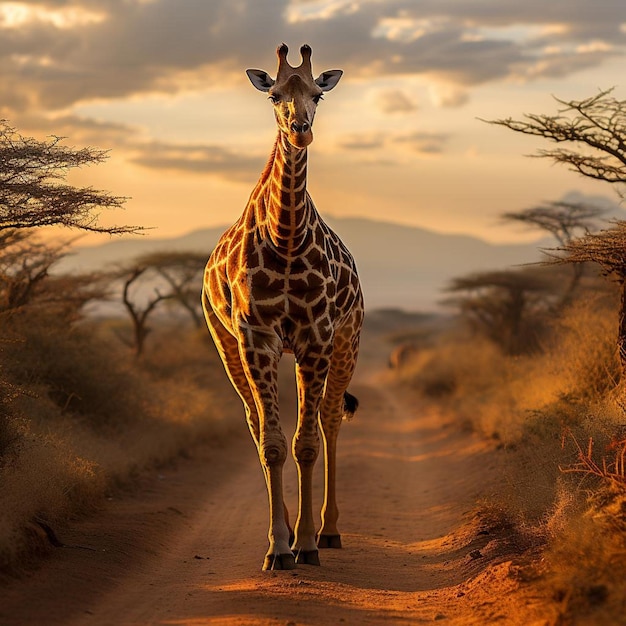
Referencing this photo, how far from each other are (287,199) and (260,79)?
3.30 ft

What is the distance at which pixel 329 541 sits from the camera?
9422mm

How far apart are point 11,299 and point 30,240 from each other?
4.49ft

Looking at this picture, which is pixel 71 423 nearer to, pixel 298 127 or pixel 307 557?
pixel 307 557

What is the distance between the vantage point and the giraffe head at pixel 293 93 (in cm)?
750

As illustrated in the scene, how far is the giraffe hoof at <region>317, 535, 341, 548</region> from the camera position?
9398 mm

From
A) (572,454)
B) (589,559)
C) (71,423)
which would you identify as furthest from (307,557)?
(71,423)

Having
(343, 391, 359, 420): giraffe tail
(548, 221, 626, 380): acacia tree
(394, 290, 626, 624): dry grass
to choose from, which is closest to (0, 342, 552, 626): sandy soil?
(394, 290, 626, 624): dry grass

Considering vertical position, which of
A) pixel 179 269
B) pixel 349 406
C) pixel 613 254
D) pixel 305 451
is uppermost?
pixel 179 269

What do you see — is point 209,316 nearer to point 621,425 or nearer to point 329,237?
point 329,237

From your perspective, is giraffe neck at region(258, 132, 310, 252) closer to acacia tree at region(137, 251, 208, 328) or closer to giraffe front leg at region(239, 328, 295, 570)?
giraffe front leg at region(239, 328, 295, 570)

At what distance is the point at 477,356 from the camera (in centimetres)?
2689

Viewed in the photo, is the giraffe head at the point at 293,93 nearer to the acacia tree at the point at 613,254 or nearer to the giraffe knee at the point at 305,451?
the giraffe knee at the point at 305,451

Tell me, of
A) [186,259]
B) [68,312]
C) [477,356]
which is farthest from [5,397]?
[477,356]

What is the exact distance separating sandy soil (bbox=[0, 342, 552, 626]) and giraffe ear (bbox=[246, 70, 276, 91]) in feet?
12.9
